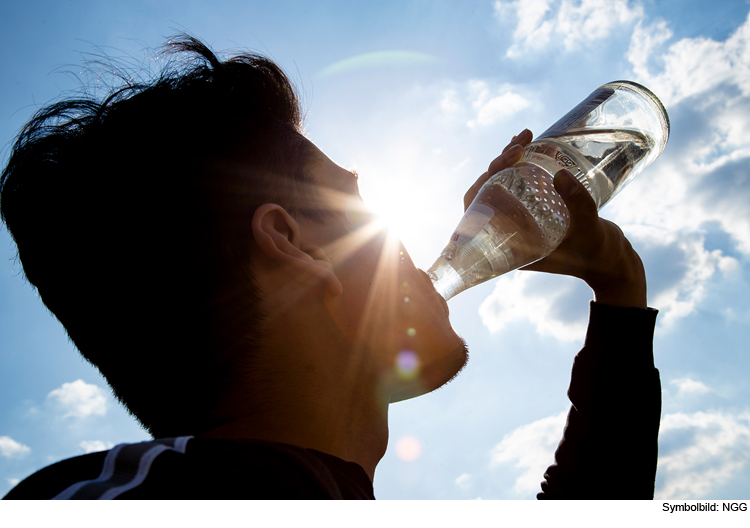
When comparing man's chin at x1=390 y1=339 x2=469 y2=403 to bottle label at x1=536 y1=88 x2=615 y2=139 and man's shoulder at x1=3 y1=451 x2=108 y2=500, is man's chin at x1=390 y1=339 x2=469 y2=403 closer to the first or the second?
man's shoulder at x1=3 y1=451 x2=108 y2=500

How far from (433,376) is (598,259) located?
110 cm

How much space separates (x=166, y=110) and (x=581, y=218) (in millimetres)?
1762

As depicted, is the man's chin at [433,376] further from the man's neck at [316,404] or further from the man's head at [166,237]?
the man's head at [166,237]

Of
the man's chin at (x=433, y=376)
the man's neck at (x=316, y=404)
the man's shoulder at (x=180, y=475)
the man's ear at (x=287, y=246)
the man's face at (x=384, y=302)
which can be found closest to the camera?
the man's shoulder at (x=180, y=475)

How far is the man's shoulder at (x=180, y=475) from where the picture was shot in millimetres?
660

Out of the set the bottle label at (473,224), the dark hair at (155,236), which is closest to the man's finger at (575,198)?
the bottle label at (473,224)

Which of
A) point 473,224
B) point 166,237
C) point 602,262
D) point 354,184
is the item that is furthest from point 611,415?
point 166,237

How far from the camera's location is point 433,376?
5.06 ft

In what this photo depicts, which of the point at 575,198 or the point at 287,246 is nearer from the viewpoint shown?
the point at 287,246

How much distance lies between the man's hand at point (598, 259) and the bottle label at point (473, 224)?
28 cm

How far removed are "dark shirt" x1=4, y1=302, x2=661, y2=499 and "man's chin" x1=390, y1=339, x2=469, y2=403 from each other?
0.44 metres

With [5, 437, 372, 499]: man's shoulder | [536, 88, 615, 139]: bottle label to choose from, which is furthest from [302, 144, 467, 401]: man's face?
[536, 88, 615, 139]: bottle label

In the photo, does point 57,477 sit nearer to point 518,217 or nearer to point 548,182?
point 518,217

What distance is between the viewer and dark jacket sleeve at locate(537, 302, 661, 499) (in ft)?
5.91
